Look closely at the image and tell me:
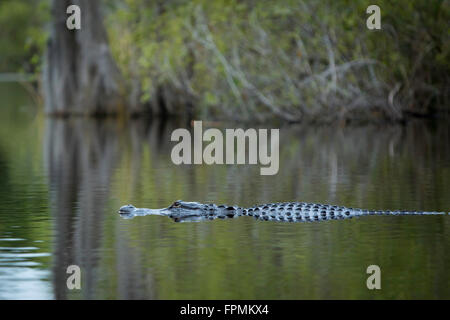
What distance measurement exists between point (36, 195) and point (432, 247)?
6.16 m

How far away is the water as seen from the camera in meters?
8.24

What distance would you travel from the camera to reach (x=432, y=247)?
32.4 ft

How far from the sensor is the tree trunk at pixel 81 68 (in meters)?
37.4

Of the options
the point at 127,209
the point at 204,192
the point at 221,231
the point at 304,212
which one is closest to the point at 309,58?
the point at 204,192

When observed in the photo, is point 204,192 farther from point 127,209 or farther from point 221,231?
point 221,231

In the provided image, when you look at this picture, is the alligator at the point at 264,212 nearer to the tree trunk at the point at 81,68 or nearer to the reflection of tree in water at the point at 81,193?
the reflection of tree in water at the point at 81,193

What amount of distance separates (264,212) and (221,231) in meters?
1.09

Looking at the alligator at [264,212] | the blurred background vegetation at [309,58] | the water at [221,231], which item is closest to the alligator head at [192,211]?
the alligator at [264,212]

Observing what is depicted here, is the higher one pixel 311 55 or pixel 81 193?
pixel 311 55

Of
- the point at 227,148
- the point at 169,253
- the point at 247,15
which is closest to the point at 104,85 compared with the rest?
the point at 247,15

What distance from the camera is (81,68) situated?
3772 cm

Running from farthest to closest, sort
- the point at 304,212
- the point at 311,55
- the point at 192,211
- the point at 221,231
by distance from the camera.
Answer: the point at 311,55
the point at 192,211
the point at 304,212
the point at 221,231

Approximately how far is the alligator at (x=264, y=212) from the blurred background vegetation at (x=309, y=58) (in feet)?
47.9
